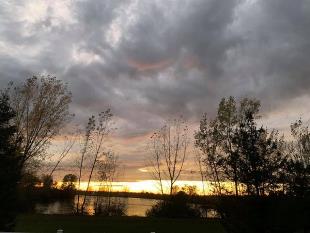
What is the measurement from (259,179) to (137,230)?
16.7 meters

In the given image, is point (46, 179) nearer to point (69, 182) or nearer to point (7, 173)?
point (69, 182)

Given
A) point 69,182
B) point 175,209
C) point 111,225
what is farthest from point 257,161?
point 69,182

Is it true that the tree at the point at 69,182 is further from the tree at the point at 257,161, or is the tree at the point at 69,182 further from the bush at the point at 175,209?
the tree at the point at 257,161

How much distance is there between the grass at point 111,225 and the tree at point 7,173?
9.12 metres

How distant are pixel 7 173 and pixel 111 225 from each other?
14.6m

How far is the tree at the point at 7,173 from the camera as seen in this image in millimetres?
19453

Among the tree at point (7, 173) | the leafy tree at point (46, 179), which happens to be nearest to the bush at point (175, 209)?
the leafy tree at point (46, 179)

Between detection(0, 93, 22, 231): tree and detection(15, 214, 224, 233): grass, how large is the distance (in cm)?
912

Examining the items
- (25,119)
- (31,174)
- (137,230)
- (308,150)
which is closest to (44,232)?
(137,230)

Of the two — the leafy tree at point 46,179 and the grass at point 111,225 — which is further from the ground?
the leafy tree at point 46,179

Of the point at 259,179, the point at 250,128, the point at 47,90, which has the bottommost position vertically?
the point at 259,179

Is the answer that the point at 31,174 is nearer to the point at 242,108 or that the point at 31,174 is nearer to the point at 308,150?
the point at 242,108

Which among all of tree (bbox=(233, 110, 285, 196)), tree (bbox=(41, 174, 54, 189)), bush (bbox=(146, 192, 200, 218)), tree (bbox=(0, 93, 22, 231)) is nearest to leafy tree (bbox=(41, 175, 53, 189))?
tree (bbox=(41, 174, 54, 189))

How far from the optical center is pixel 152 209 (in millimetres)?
44750
